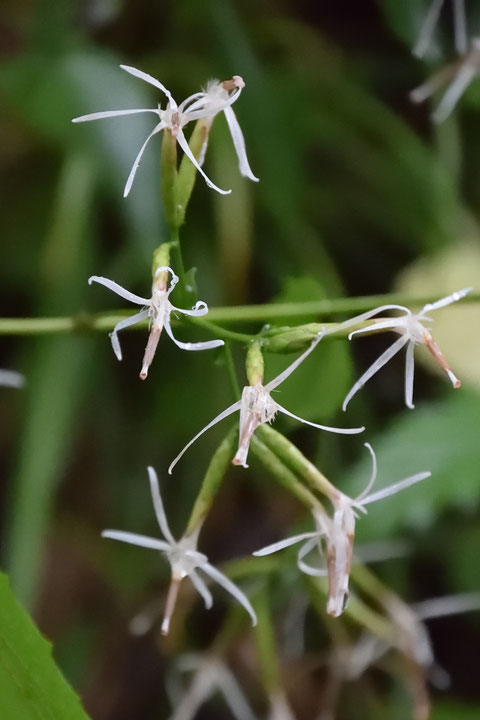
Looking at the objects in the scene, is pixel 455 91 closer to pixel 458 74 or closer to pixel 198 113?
pixel 458 74

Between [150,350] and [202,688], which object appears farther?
[202,688]

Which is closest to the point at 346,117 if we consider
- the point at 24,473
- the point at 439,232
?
the point at 439,232

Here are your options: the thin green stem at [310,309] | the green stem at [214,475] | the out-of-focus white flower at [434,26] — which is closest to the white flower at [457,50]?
the out-of-focus white flower at [434,26]

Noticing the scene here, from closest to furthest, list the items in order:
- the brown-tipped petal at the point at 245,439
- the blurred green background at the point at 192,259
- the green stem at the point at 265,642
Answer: the brown-tipped petal at the point at 245,439 < the green stem at the point at 265,642 < the blurred green background at the point at 192,259

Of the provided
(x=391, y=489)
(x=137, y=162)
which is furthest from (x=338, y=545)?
(x=137, y=162)

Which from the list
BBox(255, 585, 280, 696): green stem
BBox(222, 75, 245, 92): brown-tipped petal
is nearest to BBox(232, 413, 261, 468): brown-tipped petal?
BBox(222, 75, 245, 92): brown-tipped petal

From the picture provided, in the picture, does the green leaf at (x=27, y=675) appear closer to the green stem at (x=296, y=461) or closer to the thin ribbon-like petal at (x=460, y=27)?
the green stem at (x=296, y=461)

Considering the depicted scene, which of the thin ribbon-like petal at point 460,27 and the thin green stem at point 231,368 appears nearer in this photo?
the thin green stem at point 231,368
